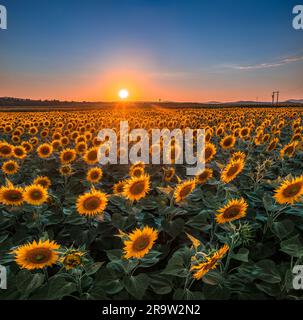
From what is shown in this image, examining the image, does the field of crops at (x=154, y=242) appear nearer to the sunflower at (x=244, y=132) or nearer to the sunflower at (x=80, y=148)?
the sunflower at (x=80, y=148)

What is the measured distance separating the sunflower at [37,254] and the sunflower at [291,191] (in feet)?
7.51

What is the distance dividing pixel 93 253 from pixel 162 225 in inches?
38.5

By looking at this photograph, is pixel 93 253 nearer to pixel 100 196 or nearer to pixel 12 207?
pixel 100 196

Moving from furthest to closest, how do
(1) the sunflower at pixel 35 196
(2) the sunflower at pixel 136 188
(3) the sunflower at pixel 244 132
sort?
(3) the sunflower at pixel 244 132 < (1) the sunflower at pixel 35 196 < (2) the sunflower at pixel 136 188

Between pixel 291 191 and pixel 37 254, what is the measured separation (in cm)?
252

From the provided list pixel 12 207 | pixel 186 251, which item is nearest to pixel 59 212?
pixel 12 207

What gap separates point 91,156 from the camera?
6258 mm

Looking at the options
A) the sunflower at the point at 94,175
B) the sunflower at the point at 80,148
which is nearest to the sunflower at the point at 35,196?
the sunflower at the point at 94,175

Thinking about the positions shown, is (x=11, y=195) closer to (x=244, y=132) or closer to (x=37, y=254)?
(x=37, y=254)

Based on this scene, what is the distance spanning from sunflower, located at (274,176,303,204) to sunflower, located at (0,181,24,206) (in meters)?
3.11

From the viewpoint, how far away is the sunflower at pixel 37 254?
2.37m

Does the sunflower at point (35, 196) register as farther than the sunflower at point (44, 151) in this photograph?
No

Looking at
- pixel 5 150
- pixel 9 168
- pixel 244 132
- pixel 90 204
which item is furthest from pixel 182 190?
pixel 244 132
